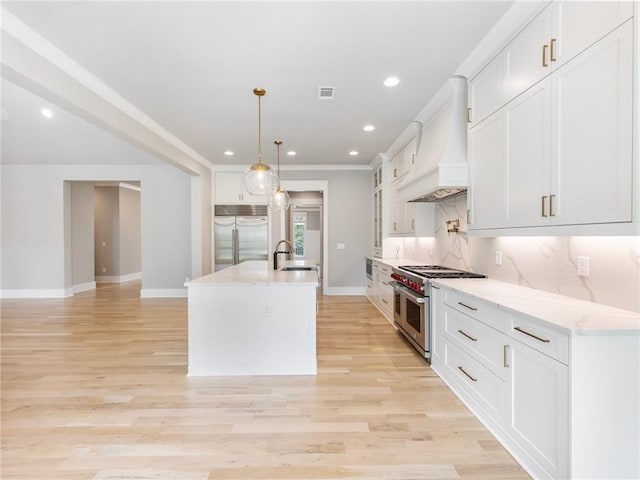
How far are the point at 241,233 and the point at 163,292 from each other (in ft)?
6.77

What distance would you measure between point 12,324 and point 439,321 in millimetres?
5916

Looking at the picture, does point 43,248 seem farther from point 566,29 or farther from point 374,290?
point 566,29

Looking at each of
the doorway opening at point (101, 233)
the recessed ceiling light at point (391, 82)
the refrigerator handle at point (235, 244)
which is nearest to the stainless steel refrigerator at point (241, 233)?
the refrigerator handle at point (235, 244)

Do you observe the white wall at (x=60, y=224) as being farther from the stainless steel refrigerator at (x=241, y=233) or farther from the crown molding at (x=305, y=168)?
the stainless steel refrigerator at (x=241, y=233)

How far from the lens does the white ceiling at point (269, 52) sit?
2.33 metres

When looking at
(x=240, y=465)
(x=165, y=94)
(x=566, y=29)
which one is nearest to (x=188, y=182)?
(x=165, y=94)

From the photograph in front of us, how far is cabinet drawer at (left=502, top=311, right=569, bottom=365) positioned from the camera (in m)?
1.58

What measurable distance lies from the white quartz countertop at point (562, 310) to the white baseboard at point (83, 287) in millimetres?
8407

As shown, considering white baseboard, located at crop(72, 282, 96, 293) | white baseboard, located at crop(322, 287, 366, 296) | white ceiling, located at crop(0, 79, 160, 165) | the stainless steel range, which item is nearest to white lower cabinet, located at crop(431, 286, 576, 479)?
the stainless steel range

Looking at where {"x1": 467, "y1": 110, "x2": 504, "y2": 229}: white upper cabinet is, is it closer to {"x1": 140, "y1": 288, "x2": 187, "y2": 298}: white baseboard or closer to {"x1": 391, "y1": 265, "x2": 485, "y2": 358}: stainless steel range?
{"x1": 391, "y1": 265, "x2": 485, "y2": 358}: stainless steel range

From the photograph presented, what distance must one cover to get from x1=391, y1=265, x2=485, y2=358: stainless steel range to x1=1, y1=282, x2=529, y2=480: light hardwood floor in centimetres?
22

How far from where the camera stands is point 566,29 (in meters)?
1.93

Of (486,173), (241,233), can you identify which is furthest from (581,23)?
(241,233)

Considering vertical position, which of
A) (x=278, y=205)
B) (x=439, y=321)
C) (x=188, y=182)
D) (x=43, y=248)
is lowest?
(x=439, y=321)
